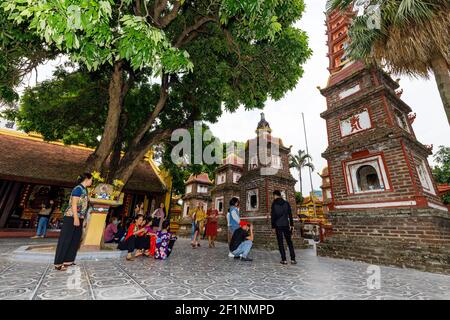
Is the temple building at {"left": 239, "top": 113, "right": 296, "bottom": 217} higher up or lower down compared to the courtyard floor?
higher up

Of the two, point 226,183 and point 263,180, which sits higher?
point 226,183

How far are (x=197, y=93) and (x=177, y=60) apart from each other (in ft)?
16.3

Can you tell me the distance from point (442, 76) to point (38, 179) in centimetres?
1628

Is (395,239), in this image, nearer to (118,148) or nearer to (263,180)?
(263,180)

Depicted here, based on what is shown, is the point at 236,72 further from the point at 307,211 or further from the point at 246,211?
the point at 307,211

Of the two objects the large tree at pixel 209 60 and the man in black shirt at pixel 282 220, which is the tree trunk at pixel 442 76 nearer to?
the large tree at pixel 209 60

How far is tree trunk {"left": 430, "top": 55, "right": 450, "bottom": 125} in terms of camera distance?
191 inches

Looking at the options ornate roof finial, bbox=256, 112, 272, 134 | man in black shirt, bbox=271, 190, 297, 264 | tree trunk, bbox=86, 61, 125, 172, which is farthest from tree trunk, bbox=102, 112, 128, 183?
ornate roof finial, bbox=256, 112, 272, 134

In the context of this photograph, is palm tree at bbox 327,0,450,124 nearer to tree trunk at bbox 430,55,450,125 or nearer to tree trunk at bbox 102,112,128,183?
tree trunk at bbox 430,55,450,125

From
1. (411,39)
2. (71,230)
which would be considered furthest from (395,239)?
(71,230)

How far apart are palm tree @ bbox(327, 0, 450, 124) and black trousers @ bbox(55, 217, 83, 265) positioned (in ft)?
26.8

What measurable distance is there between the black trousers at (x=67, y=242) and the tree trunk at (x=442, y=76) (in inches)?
326

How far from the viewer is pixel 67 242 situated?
3.84 meters

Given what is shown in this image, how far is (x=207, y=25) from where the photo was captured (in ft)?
22.9
